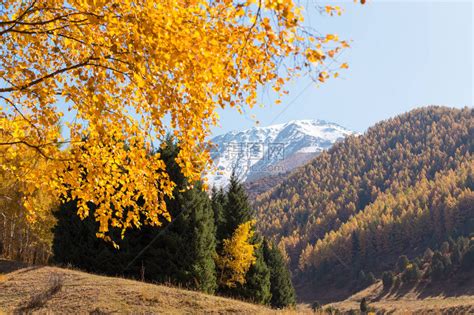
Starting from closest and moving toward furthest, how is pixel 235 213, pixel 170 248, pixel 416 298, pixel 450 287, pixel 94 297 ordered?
pixel 94 297
pixel 170 248
pixel 235 213
pixel 450 287
pixel 416 298

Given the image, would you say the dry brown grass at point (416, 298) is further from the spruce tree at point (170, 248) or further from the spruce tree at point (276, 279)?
the spruce tree at point (170, 248)

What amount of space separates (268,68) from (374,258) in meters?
168

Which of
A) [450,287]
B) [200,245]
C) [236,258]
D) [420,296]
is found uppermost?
[200,245]

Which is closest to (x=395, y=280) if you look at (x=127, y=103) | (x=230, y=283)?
(x=230, y=283)

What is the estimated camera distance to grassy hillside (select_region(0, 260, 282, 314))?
14.2 metres

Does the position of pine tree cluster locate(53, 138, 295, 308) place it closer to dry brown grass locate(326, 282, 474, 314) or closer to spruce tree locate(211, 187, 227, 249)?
spruce tree locate(211, 187, 227, 249)

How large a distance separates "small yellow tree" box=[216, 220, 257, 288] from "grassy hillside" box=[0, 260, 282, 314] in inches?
418

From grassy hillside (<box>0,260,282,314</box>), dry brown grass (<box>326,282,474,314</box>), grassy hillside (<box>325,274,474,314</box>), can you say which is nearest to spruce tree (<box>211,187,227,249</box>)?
grassy hillside (<box>0,260,282,314</box>)

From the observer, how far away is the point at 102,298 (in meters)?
14.9

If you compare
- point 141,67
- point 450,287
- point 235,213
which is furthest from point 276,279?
point 450,287

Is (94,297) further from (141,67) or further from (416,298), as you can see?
(416,298)

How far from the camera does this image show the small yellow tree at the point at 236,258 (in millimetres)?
26797

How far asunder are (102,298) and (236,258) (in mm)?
13055

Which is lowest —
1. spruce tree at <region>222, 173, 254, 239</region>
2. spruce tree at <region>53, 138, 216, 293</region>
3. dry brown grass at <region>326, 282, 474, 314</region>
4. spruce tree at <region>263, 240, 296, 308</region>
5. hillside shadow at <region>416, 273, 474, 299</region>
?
dry brown grass at <region>326, 282, 474, 314</region>
